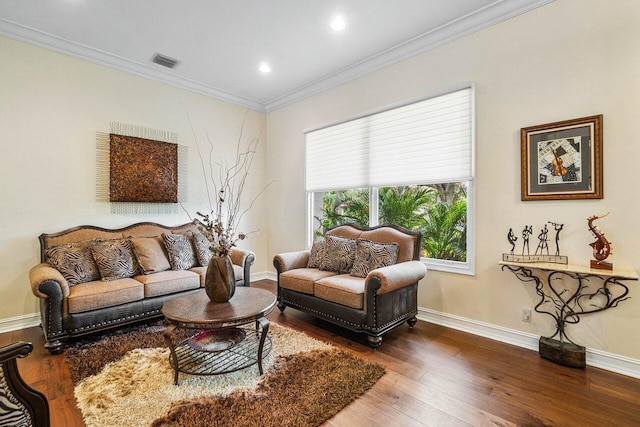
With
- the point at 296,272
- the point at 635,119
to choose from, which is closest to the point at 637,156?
the point at 635,119

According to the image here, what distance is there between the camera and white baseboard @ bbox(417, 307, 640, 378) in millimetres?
2320

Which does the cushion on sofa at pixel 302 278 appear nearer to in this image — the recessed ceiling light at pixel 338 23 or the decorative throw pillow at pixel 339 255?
the decorative throw pillow at pixel 339 255

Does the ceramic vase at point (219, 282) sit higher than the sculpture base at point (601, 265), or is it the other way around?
the sculpture base at point (601, 265)

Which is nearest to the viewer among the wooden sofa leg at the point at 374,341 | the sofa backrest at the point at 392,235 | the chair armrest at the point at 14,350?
the chair armrest at the point at 14,350

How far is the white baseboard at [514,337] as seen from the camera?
2.32 m

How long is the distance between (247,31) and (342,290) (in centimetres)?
290

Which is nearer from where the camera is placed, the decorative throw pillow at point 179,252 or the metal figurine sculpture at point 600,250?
the metal figurine sculpture at point 600,250

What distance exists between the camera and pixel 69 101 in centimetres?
356

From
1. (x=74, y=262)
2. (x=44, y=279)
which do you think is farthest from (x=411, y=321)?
(x=74, y=262)

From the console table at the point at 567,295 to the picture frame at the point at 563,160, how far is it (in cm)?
64

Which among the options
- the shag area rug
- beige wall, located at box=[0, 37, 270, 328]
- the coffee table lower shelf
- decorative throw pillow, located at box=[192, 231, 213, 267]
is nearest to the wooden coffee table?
the coffee table lower shelf

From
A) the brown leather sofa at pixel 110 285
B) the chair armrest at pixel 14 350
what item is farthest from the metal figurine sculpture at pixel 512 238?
the chair armrest at pixel 14 350

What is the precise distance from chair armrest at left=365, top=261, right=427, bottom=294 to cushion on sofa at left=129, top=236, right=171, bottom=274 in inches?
98.0

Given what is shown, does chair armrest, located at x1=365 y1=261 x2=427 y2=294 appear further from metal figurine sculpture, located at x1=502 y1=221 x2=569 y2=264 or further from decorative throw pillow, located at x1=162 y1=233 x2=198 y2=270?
decorative throw pillow, located at x1=162 y1=233 x2=198 y2=270
